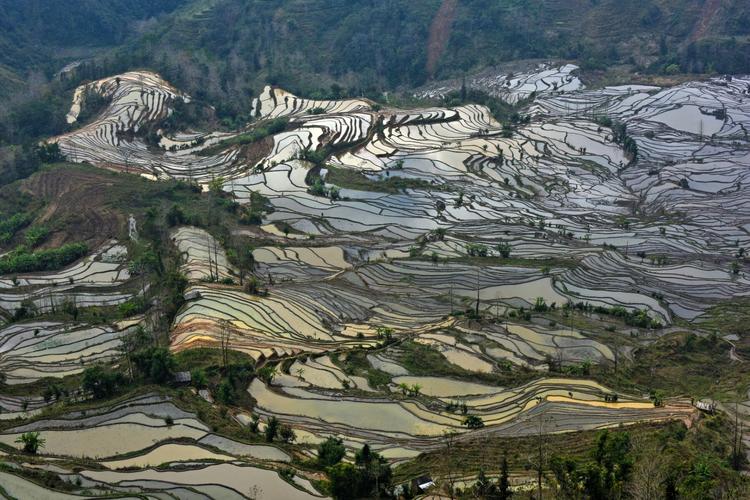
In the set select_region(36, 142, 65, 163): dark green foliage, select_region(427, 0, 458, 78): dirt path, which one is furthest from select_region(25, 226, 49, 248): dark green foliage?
select_region(427, 0, 458, 78): dirt path

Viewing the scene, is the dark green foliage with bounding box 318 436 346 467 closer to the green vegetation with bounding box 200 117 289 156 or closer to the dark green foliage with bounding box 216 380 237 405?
the dark green foliage with bounding box 216 380 237 405

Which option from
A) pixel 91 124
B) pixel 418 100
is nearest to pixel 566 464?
pixel 91 124

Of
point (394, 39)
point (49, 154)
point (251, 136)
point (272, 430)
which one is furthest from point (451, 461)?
point (394, 39)

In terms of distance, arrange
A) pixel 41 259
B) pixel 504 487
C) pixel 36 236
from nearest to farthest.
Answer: pixel 504 487, pixel 41 259, pixel 36 236

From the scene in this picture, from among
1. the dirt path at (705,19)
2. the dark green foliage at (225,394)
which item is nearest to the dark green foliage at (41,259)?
the dark green foliage at (225,394)

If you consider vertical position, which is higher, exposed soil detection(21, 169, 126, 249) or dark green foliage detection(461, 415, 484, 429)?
exposed soil detection(21, 169, 126, 249)

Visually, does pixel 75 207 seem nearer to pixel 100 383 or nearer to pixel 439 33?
pixel 100 383

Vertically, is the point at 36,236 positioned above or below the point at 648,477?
below

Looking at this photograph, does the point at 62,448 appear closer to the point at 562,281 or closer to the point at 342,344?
the point at 342,344
